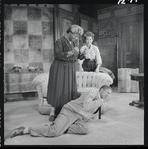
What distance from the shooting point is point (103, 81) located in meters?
3.77

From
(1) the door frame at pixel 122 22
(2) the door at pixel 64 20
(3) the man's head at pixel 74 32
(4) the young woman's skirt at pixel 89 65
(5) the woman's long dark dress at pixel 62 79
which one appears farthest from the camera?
(1) the door frame at pixel 122 22

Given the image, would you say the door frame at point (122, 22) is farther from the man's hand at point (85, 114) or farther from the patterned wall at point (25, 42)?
the man's hand at point (85, 114)

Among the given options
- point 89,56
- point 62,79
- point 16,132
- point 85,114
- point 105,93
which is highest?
point 89,56

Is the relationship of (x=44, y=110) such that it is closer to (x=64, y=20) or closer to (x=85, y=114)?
(x=85, y=114)

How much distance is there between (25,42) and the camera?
17.2 feet

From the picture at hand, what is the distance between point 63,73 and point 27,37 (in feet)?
8.42

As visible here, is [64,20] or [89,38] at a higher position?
[64,20]

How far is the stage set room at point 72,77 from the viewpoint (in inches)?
108

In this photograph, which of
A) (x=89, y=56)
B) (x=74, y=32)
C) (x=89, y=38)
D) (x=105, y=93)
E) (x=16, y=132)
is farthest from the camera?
(x=89, y=56)

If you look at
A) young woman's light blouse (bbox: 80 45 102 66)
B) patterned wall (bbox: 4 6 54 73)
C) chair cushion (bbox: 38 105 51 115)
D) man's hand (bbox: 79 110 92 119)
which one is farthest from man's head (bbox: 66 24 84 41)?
patterned wall (bbox: 4 6 54 73)

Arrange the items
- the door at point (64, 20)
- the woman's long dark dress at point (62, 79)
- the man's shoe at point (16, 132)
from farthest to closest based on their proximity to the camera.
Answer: the door at point (64, 20) → the woman's long dark dress at point (62, 79) → the man's shoe at point (16, 132)

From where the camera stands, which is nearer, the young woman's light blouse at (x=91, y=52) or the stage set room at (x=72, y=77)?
the stage set room at (x=72, y=77)

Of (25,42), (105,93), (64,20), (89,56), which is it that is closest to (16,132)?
(105,93)

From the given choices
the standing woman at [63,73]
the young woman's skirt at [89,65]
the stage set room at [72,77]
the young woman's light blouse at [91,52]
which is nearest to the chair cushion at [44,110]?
the stage set room at [72,77]
